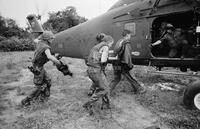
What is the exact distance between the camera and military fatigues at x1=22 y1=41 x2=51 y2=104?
454 cm

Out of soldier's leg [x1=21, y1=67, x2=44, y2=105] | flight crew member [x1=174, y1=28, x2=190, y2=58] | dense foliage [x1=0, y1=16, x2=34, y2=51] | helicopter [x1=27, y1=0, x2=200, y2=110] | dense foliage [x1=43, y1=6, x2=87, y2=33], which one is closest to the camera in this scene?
soldier's leg [x1=21, y1=67, x2=44, y2=105]

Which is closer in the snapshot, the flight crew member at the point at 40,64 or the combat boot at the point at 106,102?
the combat boot at the point at 106,102

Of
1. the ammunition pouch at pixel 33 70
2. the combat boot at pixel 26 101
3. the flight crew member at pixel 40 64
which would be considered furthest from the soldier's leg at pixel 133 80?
the combat boot at pixel 26 101

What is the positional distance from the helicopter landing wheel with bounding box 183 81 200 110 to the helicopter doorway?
1691mm

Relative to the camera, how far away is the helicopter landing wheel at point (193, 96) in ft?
13.1

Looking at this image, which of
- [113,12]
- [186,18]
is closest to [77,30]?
[113,12]

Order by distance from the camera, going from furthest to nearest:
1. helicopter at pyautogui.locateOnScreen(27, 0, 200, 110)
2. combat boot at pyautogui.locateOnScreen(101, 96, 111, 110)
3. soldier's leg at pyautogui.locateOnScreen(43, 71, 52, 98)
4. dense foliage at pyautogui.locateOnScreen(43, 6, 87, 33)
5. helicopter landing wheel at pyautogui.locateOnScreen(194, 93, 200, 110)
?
dense foliage at pyautogui.locateOnScreen(43, 6, 87, 33)
helicopter at pyautogui.locateOnScreen(27, 0, 200, 110)
soldier's leg at pyautogui.locateOnScreen(43, 71, 52, 98)
combat boot at pyautogui.locateOnScreen(101, 96, 111, 110)
helicopter landing wheel at pyautogui.locateOnScreen(194, 93, 200, 110)

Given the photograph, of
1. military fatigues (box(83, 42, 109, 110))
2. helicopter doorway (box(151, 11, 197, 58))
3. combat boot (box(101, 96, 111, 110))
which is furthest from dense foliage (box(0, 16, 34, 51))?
military fatigues (box(83, 42, 109, 110))

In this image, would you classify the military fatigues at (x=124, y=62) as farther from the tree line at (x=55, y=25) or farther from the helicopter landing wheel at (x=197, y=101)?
the tree line at (x=55, y=25)

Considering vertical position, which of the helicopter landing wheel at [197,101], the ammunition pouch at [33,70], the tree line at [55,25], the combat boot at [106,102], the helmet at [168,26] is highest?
the tree line at [55,25]

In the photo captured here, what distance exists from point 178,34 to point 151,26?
2.71 ft

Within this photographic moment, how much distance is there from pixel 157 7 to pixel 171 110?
3056mm

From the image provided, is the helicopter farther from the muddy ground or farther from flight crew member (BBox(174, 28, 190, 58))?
the muddy ground

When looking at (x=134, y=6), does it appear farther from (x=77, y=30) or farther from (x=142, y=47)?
(x=77, y=30)
